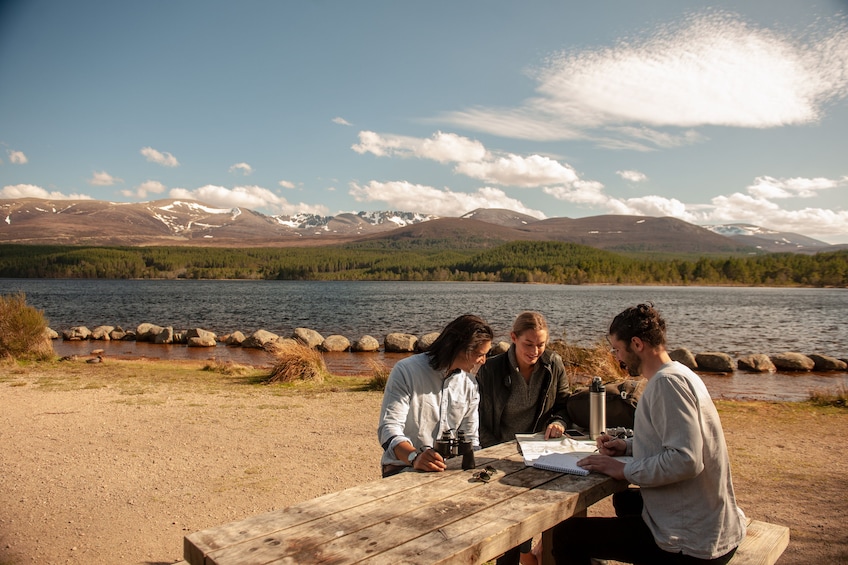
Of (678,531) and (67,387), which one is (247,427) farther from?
(678,531)

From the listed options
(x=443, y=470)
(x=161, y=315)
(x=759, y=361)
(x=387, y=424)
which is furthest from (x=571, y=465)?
(x=161, y=315)

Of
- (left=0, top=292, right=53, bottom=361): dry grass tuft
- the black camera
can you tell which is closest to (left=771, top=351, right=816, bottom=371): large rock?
the black camera

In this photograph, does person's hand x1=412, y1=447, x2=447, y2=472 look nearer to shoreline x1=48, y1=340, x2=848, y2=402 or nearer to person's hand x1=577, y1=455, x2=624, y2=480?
person's hand x1=577, y1=455, x2=624, y2=480

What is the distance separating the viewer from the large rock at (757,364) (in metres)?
17.7

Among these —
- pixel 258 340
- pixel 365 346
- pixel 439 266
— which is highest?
pixel 439 266

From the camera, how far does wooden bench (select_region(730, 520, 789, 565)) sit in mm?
3076

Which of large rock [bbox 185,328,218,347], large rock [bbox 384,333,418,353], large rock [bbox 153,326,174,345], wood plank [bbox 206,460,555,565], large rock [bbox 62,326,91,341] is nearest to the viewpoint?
wood plank [bbox 206,460,555,565]

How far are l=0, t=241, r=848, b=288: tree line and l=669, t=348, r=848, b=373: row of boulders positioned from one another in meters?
104

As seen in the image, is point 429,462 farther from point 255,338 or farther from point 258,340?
point 255,338

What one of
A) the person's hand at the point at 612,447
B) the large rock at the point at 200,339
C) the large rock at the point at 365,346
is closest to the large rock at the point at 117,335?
the large rock at the point at 200,339

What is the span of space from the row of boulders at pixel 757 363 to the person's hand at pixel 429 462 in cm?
1653

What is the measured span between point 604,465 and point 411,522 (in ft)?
3.77

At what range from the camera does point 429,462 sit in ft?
9.43

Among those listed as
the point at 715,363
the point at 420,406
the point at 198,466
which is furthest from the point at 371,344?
the point at 420,406
